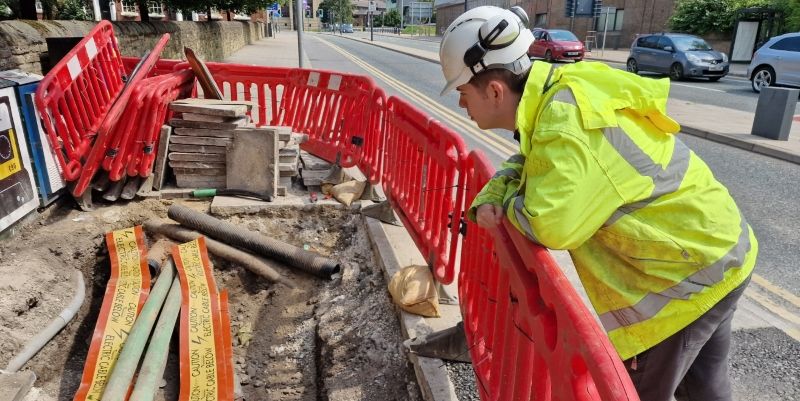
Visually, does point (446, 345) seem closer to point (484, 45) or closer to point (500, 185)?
point (500, 185)

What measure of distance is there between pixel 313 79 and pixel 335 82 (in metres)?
0.56

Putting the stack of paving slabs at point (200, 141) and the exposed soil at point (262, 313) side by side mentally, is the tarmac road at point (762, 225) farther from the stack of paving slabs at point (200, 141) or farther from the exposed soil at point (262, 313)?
the stack of paving slabs at point (200, 141)

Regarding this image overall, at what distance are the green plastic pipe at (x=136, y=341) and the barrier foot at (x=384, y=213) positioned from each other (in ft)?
5.97

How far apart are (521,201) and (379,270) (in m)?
2.81

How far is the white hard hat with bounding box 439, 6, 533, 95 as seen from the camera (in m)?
1.97

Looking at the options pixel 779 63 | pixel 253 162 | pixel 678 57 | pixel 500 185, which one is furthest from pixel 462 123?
pixel 678 57

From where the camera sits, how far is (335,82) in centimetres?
702

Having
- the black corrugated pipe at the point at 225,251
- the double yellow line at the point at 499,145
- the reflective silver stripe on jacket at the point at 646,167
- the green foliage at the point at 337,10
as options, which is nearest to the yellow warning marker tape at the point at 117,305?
the black corrugated pipe at the point at 225,251

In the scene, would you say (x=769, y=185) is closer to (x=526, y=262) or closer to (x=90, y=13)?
(x=526, y=262)

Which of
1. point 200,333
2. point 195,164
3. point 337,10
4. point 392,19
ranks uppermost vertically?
point 337,10

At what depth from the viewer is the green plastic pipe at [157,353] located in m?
3.44

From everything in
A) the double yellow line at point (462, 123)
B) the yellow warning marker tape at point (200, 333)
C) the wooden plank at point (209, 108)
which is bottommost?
the yellow warning marker tape at point (200, 333)

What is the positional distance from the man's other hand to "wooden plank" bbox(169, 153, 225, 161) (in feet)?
15.1

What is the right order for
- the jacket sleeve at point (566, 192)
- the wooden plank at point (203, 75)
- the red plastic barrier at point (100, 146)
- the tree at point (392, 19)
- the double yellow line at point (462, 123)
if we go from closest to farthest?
1. the jacket sleeve at point (566, 192)
2. the red plastic barrier at point (100, 146)
3. the wooden plank at point (203, 75)
4. the double yellow line at point (462, 123)
5. the tree at point (392, 19)
